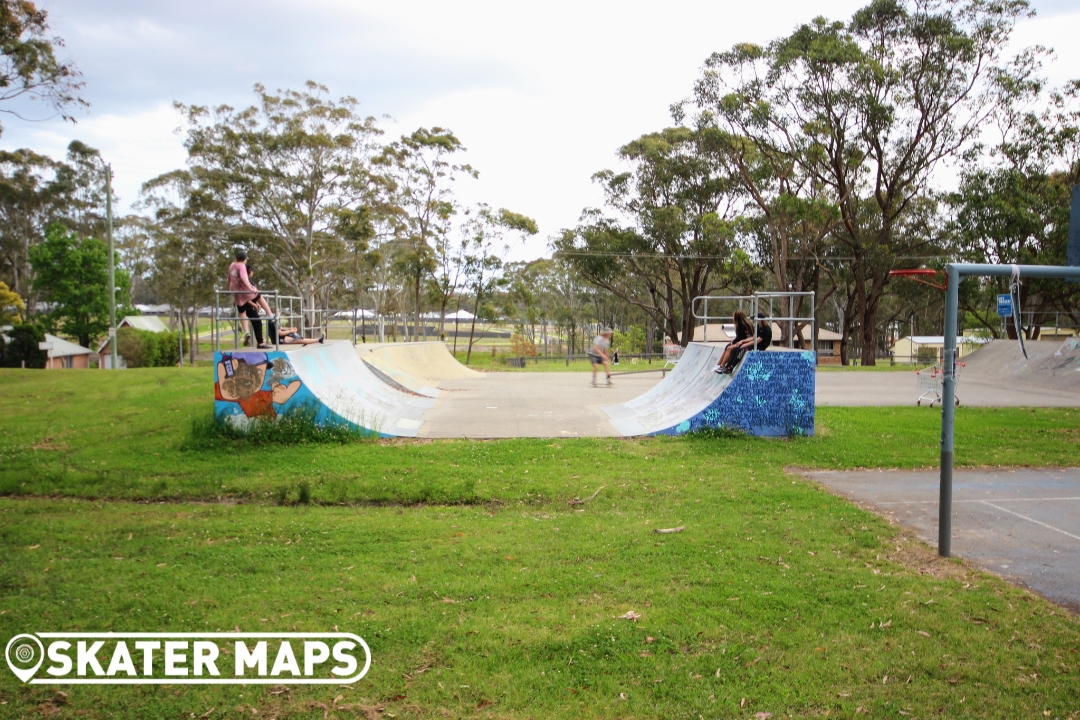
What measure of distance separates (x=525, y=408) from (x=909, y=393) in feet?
30.8

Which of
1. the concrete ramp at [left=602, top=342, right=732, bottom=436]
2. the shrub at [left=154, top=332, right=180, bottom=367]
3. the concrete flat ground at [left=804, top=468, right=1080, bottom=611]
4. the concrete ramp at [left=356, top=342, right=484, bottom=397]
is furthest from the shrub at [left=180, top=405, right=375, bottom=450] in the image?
the shrub at [left=154, top=332, right=180, bottom=367]

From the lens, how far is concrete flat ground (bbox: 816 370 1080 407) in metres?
15.4

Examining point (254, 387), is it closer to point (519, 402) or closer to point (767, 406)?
point (519, 402)

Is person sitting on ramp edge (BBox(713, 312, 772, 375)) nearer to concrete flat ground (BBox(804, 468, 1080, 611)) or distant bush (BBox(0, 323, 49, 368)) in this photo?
concrete flat ground (BBox(804, 468, 1080, 611))

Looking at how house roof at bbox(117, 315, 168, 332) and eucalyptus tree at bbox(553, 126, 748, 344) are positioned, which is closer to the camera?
eucalyptus tree at bbox(553, 126, 748, 344)

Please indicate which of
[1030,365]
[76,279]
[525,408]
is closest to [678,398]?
[525,408]

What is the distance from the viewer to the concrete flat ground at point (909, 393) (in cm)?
1536

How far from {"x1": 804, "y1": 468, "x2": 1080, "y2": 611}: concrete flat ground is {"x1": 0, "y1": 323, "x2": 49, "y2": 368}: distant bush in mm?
43797

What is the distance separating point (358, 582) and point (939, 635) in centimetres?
369

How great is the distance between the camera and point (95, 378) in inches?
634

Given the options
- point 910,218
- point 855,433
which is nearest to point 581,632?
point 855,433

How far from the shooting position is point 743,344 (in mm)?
11562

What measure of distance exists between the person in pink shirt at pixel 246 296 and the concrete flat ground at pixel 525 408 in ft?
9.49

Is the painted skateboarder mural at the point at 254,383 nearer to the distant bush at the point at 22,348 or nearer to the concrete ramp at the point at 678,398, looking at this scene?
the concrete ramp at the point at 678,398
